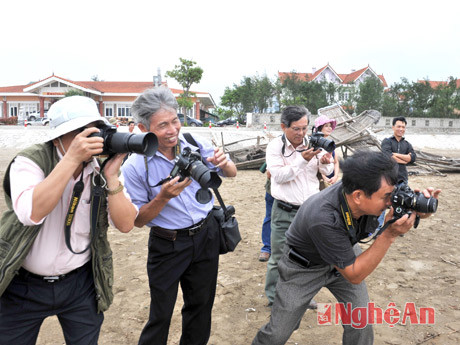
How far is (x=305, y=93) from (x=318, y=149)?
108ft

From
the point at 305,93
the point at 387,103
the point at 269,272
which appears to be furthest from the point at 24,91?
the point at 269,272

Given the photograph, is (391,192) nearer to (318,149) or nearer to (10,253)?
(318,149)

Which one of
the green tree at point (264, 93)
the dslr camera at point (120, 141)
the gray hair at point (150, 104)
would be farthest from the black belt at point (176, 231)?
the green tree at point (264, 93)

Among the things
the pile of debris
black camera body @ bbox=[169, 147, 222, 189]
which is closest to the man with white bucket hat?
black camera body @ bbox=[169, 147, 222, 189]

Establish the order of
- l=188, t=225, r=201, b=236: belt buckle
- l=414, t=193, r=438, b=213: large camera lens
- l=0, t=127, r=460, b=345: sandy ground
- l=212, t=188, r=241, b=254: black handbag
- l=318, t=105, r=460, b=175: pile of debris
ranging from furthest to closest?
l=318, t=105, r=460, b=175: pile of debris
l=0, t=127, r=460, b=345: sandy ground
l=212, t=188, r=241, b=254: black handbag
l=188, t=225, r=201, b=236: belt buckle
l=414, t=193, r=438, b=213: large camera lens

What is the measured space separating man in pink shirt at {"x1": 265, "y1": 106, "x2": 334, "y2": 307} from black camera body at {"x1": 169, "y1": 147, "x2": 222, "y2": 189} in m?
1.39

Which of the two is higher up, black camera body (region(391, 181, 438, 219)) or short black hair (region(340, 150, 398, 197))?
short black hair (region(340, 150, 398, 197))

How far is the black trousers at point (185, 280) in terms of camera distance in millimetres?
2236

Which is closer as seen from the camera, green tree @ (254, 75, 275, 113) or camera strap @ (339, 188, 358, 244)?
camera strap @ (339, 188, 358, 244)

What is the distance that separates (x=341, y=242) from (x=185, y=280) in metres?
1.03

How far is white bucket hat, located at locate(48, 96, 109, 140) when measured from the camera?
5.10 feet

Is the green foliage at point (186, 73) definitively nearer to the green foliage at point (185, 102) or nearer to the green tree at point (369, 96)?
the green foliage at point (185, 102)

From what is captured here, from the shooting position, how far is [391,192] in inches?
74.1

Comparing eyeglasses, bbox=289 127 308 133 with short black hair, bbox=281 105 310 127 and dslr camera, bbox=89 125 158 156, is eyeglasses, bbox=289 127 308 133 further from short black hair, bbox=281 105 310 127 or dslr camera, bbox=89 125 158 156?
dslr camera, bbox=89 125 158 156
